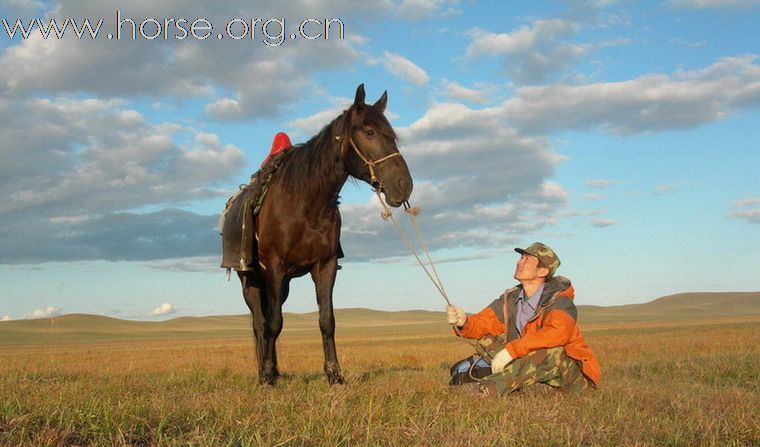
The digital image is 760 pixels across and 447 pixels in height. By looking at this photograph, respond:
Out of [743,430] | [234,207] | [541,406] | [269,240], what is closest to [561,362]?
[541,406]

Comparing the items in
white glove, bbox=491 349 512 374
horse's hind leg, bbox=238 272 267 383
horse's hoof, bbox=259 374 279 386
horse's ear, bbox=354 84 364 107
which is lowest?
horse's hoof, bbox=259 374 279 386

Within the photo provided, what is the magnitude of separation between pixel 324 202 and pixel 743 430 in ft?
16.5

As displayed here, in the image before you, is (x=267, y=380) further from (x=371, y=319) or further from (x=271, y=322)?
(x=371, y=319)

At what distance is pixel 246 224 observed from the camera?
879cm

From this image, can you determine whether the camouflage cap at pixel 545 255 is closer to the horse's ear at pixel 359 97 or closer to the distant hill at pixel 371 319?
the horse's ear at pixel 359 97

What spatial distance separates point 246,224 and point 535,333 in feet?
13.1

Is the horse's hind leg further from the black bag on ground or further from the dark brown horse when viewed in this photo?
the black bag on ground

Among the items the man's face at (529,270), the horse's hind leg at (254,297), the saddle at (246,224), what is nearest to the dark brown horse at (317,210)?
the saddle at (246,224)

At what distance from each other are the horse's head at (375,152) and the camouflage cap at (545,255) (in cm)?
143

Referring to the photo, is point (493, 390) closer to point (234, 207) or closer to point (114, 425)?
point (114, 425)

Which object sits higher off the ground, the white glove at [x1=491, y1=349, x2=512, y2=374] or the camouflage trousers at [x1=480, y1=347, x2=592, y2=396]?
the white glove at [x1=491, y1=349, x2=512, y2=374]

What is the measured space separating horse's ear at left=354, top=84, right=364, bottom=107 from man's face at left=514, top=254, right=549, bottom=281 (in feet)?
8.51

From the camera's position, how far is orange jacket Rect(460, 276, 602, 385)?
6500mm

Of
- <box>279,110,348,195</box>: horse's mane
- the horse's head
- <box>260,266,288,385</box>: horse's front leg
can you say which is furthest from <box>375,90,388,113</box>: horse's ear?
<box>260,266,288,385</box>: horse's front leg
